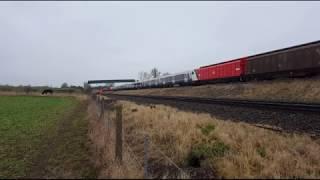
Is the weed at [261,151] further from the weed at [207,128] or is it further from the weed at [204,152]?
the weed at [207,128]

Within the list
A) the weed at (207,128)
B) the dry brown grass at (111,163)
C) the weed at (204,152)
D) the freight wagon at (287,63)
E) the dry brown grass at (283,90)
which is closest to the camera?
the dry brown grass at (111,163)

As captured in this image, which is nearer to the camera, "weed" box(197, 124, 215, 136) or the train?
"weed" box(197, 124, 215, 136)

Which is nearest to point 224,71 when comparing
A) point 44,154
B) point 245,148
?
point 44,154

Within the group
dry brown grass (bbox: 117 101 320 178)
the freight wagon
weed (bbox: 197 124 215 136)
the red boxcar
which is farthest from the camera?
the red boxcar

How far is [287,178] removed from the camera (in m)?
8.20

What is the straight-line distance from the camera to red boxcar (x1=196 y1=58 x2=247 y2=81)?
43125mm

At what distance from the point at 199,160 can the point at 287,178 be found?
226 centimetres

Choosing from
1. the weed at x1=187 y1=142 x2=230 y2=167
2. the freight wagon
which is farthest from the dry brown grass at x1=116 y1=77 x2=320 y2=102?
the weed at x1=187 y1=142 x2=230 y2=167

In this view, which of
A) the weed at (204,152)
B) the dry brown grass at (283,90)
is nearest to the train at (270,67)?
the dry brown grass at (283,90)

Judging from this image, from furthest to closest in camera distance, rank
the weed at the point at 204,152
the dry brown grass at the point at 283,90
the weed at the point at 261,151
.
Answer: the dry brown grass at the point at 283,90 → the weed at the point at 261,151 → the weed at the point at 204,152

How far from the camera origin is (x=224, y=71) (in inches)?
1896

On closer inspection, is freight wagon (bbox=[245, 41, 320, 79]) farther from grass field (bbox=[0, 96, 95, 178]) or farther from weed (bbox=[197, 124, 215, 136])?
grass field (bbox=[0, 96, 95, 178])

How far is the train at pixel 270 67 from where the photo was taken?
30188mm

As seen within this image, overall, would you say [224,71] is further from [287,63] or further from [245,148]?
[245,148]
